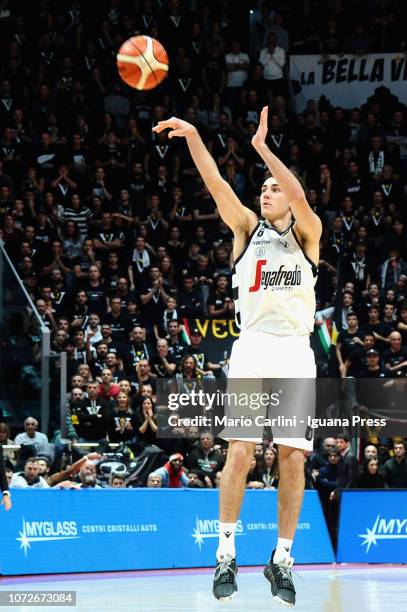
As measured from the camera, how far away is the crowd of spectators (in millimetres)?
20578

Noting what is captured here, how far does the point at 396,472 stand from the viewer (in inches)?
745

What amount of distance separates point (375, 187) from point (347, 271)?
286cm

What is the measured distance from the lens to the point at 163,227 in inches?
980

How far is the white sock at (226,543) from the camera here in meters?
8.73

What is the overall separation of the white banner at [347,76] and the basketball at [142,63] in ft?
56.3

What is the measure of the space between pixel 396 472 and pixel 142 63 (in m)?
9.26

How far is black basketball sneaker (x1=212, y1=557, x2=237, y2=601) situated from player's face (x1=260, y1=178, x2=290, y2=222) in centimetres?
274

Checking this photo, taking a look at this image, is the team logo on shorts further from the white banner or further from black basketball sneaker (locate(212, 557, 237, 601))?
the white banner

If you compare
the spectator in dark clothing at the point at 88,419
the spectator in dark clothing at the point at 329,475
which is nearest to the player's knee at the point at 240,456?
the spectator in dark clothing at the point at 329,475

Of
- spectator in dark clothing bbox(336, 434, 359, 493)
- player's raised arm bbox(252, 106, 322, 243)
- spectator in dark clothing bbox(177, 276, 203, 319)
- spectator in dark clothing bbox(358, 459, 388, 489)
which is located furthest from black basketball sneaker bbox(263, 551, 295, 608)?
spectator in dark clothing bbox(177, 276, 203, 319)

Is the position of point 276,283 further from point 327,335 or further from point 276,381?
point 327,335

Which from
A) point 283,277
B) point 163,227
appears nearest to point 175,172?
point 163,227

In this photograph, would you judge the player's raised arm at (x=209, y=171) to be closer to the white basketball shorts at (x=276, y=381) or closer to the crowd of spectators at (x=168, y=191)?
the white basketball shorts at (x=276, y=381)

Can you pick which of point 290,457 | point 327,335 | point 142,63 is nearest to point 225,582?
point 290,457
